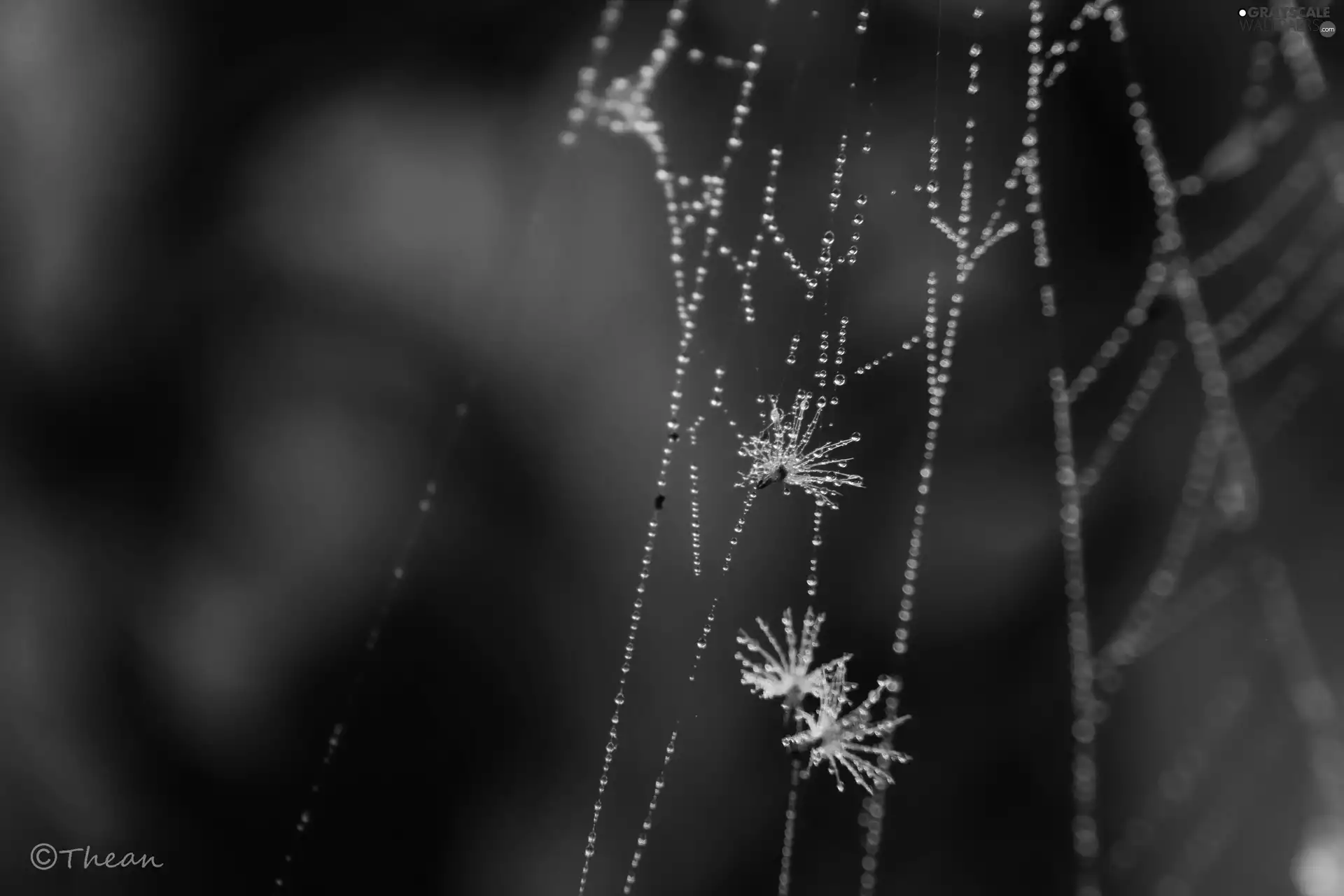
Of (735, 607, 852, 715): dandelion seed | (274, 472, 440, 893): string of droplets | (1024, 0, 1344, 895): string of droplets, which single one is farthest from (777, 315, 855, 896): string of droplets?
(274, 472, 440, 893): string of droplets

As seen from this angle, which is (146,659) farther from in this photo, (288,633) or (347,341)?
(347,341)

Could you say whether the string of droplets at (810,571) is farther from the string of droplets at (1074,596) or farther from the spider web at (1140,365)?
the string of droplets at (1074,596)

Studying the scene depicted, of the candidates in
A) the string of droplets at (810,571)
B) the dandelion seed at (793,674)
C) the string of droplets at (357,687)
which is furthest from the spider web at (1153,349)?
Answer: the string of droplets at (357,687)

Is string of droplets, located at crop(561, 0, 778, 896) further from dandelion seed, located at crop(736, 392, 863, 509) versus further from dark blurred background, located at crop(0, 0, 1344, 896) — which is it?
dandelion seed, located at crop(736, 392, 863, 509)

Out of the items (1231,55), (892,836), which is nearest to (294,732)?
(892,836)

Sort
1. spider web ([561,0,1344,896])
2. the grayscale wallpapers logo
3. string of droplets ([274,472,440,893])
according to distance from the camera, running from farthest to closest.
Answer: string of droplets ([274,472,440,893])
the grayscale wallpapers logo
spider web ([561,0,1344,896])
